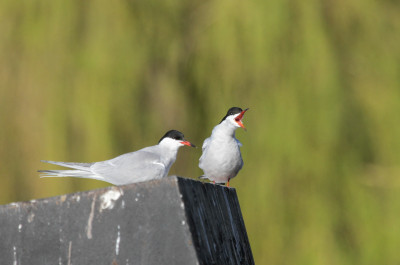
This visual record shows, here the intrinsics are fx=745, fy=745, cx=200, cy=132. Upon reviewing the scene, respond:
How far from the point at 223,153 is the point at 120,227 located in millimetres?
1013

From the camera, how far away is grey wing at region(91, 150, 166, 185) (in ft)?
7.67

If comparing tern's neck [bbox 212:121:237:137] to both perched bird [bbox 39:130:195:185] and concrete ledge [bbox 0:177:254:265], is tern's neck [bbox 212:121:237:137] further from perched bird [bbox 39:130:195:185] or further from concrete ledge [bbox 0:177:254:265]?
concrete ledge [bbox 0:177:254:265]

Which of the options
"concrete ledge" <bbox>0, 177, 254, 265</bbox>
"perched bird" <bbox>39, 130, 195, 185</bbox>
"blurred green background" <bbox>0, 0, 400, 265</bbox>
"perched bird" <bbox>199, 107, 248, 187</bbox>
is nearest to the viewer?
"concrete ledge" <bbox>0, 177, 254, 265</bbox>

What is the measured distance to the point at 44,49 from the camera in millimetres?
4039

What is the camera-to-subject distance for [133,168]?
7.72 feet

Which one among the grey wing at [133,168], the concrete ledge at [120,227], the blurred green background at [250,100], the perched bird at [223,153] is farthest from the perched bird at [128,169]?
the blurred green background at [250,100]

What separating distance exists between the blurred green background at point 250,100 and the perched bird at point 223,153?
1.11 m

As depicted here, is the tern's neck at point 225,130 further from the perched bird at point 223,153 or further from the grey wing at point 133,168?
the grey wing at point 133,168

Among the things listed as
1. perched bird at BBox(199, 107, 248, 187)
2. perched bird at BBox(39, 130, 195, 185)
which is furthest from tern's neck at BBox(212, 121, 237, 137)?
perched bird at BBox(39, 130, 195, 185)

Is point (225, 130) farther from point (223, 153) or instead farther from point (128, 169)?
point (128, 169)

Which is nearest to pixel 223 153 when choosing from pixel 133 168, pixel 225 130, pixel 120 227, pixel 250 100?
pixel 225 130

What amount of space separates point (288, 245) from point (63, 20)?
173 centimetres

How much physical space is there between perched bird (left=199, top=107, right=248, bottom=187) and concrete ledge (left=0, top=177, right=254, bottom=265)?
77 centimetres

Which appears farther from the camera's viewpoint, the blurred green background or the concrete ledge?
the blurred green background
